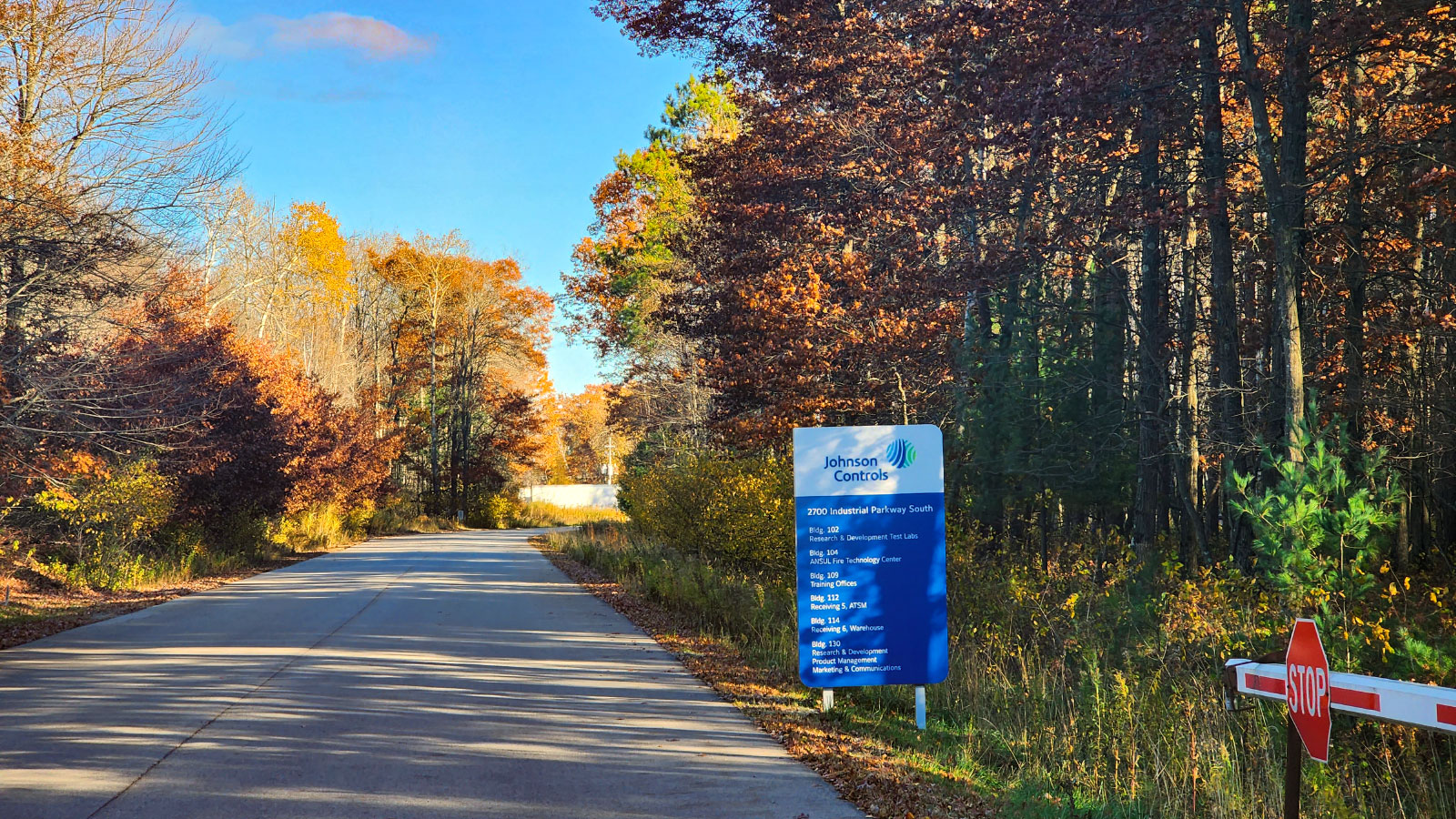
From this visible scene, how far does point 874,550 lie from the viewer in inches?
328

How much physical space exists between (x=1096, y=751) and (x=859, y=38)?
1504 centimetres

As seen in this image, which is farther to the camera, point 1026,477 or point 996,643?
point 1026,477

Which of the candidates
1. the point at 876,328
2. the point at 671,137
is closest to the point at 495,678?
the point at 876,328

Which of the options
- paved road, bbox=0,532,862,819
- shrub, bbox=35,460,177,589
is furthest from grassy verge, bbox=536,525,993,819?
shrub, bbox=35,460,177,589

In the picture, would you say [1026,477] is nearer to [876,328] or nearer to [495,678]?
[876,328]

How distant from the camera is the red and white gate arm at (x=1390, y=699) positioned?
3.79 metres

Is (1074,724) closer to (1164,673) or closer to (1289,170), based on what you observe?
(1164,673)

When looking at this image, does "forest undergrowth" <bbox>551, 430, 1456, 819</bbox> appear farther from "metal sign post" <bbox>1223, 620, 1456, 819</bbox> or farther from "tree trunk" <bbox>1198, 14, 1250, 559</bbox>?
"tree trunk" <bbox>1198, 14, 1250, 559</bbox>

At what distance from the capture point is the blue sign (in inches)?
325

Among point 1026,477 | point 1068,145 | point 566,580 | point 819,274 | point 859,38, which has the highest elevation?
point 859,38

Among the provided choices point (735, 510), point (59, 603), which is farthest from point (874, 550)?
point (59, 603)

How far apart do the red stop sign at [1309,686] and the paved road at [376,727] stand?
238 cm

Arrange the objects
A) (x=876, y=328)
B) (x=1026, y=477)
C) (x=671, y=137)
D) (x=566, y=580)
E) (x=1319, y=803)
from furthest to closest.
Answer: (x=671, y=137)
(x=566, y=580)
(x=1026, y=477)
(x=876, y=328)
(x=1319, y=803)

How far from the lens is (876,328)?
16.6 meters
